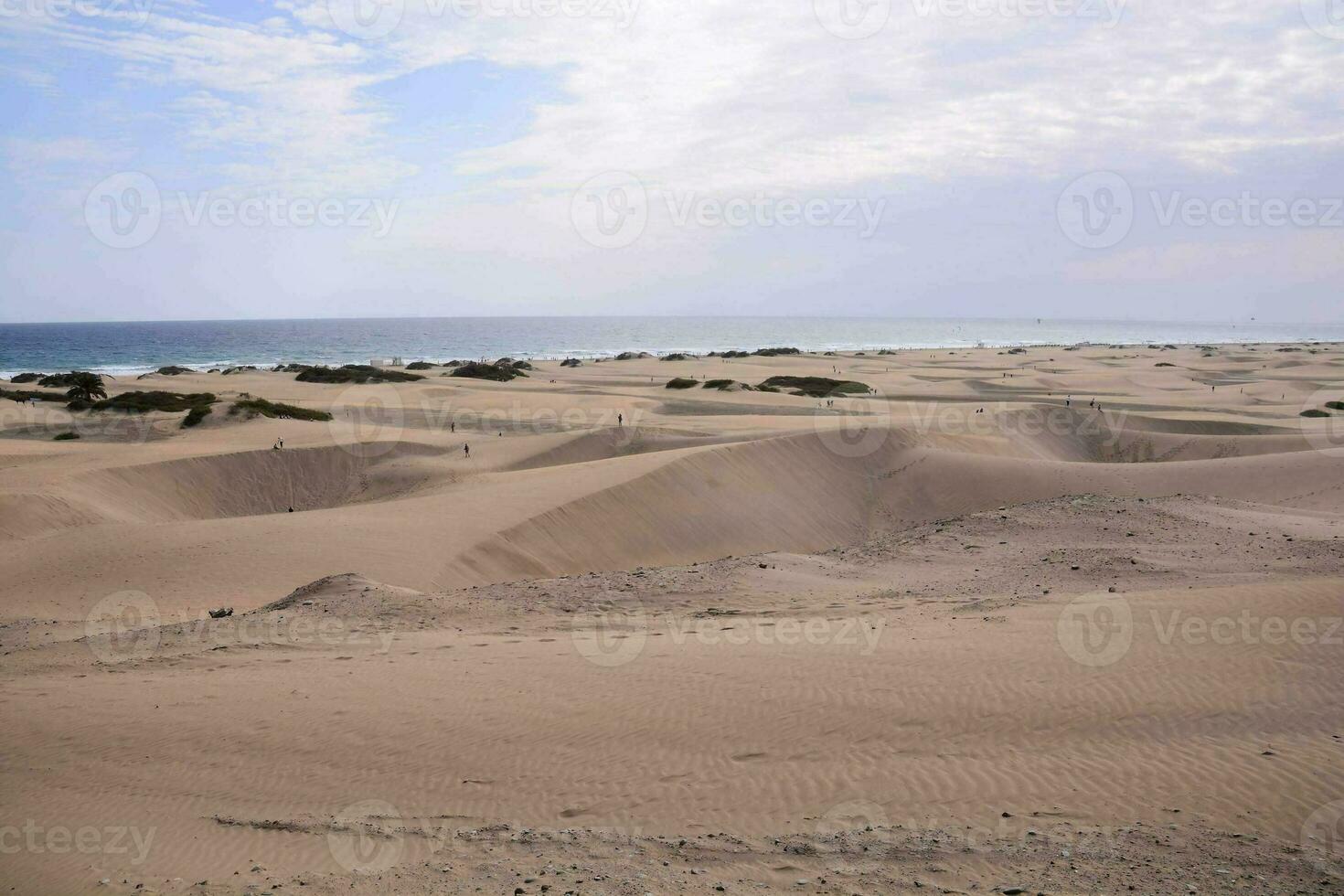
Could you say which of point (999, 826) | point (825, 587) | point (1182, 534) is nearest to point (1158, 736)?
point (999, 826)

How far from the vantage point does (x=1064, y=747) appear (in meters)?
6.32

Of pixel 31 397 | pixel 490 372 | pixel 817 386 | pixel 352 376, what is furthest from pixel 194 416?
pixel 817 386

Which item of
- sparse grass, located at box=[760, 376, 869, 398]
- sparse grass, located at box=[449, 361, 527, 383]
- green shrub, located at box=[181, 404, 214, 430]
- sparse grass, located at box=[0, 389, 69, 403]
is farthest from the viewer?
sparse grass, located at box=[449, 361, 527, 383]

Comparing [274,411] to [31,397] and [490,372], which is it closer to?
[31,397]

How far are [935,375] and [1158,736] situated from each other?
4888 cm

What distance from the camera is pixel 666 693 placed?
7496mm

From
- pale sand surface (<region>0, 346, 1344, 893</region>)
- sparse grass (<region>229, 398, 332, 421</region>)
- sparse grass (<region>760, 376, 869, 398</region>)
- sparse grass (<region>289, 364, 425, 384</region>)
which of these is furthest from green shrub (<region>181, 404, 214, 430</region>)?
sparse grass (<region>760, 376, 869, 398</region>)

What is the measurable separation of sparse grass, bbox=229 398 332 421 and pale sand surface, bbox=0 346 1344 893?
297 inches

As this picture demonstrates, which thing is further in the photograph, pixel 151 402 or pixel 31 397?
pixel 31 397

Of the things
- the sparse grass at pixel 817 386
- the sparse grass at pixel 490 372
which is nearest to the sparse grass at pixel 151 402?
the sparse grass at pixel 490 372

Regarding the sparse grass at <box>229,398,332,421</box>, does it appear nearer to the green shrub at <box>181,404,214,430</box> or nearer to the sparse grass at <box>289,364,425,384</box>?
the green shrub at <box>181,404,214,430</box>

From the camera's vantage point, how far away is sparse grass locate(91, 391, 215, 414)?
2738 centimetres

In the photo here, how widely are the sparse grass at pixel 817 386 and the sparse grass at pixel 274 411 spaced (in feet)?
67.1

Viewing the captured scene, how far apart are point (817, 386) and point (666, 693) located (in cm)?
3659
